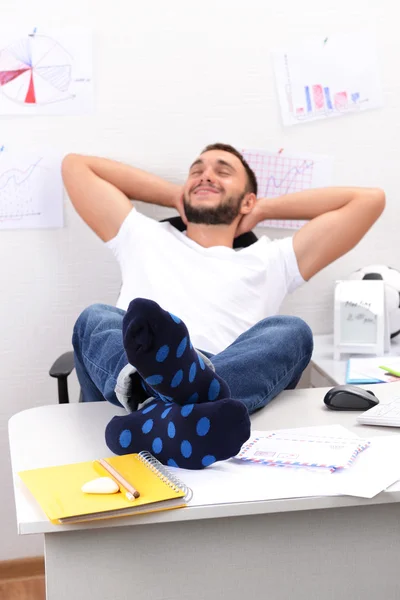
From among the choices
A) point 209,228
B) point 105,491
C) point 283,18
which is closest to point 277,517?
point 105,491

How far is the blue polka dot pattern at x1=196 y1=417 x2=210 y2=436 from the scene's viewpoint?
1265mm

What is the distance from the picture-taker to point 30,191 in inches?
93.6

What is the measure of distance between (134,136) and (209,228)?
356 millimetres

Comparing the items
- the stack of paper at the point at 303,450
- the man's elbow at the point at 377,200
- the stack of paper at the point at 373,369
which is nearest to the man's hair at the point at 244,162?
the man's elbow at the point at 377,200

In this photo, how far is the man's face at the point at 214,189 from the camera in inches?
92.4

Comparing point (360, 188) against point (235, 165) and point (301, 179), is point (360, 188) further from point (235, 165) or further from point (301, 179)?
point (235, 165)

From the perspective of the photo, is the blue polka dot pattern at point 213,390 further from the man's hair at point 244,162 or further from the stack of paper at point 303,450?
the man's hair at point 244,162

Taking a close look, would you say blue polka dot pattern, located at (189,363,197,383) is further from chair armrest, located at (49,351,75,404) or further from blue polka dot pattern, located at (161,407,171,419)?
chair armrest, located at (49,351,75,404)

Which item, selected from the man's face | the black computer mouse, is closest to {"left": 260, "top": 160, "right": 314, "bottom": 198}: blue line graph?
the man's face

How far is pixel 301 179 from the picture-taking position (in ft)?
8.21

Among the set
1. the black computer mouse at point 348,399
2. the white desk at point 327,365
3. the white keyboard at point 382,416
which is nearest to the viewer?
the white keyboard at point 382,416

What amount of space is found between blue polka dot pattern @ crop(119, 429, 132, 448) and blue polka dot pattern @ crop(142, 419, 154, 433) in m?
0.03

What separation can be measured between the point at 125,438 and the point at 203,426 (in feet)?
0.53

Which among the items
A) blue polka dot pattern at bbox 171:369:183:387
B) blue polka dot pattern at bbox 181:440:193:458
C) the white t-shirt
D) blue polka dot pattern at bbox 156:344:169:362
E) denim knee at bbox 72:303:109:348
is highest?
the white t-shirt
